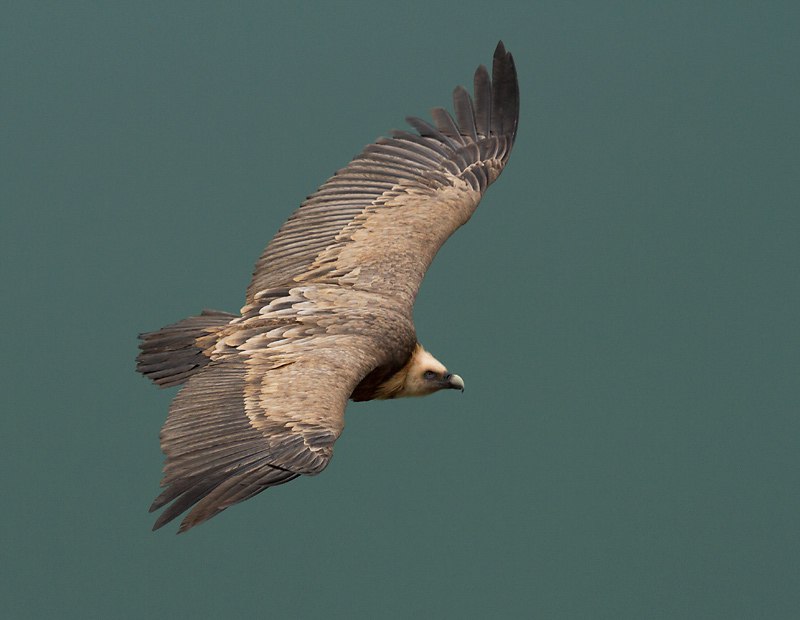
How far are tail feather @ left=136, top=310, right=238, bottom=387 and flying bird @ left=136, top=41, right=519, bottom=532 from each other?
0.03 ft

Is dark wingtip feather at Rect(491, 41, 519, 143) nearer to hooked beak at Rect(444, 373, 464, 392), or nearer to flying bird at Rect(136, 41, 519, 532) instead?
flying bird at Rect(136, 41, 519, 532)

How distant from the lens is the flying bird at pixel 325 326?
7.97 m

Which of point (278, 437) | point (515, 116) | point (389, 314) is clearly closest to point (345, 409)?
point (278, 437)

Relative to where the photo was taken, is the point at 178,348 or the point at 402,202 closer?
the point at 178,348

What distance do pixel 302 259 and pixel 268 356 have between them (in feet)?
4.71

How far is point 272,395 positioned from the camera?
845cm

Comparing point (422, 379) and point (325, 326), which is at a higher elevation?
point (325, 326)

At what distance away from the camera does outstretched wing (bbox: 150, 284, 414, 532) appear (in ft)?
25.6

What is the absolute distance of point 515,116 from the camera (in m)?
11.1

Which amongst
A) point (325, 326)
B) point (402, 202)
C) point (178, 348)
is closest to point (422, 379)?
point (325, 326)

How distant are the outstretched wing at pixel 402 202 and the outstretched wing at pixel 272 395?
0.40 metres

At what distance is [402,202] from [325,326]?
5.80 ft

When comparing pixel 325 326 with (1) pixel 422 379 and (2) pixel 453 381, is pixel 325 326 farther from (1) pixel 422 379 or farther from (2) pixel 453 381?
(2) pixel 453 381

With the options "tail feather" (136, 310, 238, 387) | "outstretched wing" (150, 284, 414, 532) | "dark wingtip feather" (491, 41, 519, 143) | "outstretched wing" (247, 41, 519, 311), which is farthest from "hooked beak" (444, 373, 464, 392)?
"dark wingtip feather" (491, 41, 519, 143)
